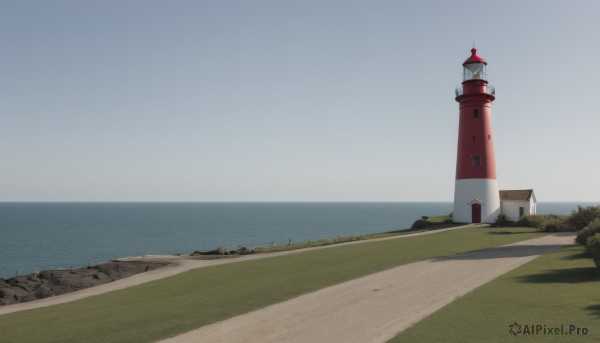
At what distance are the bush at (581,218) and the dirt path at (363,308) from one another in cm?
1740

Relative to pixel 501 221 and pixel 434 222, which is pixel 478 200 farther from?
pixel 434 222

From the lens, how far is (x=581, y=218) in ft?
115

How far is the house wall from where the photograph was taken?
44.1m

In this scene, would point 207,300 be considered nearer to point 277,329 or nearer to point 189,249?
point 277,329

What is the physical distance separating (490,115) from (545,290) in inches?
1343

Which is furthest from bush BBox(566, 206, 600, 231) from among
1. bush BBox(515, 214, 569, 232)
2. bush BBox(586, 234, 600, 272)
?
bush BBox(586, 234, 600, 272)

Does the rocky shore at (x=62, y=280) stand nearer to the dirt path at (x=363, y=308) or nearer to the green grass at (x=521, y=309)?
the dirt path at (x=363, y=308)

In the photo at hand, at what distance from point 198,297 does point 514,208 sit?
3721 cm

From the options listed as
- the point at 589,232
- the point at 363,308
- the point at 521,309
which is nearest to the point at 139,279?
the point at 363,308

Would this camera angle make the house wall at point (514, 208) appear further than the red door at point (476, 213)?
No

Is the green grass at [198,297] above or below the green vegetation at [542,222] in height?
below

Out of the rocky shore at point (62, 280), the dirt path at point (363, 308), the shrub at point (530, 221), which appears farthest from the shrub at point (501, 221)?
the rocky shore at point (62, 280)

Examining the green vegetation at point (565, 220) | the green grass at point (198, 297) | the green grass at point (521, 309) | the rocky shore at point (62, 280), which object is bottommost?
the rocky shore at point (62, 280)

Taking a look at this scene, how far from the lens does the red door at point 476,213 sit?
1761 inches
